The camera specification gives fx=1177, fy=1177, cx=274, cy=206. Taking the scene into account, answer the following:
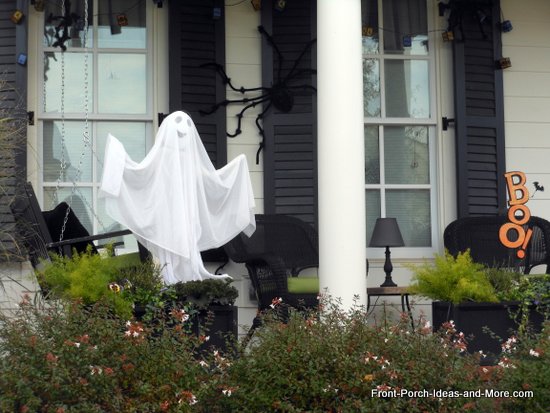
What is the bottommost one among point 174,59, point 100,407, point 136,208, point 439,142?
point 100,407

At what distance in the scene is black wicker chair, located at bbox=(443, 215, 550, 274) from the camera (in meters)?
8.41

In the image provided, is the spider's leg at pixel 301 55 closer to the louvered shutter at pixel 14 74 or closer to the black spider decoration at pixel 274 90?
the black spider decoration at pixel 274 90

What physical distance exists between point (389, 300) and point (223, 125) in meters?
1.81

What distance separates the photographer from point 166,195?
6668mm

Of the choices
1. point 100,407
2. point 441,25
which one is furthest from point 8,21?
point 100,407

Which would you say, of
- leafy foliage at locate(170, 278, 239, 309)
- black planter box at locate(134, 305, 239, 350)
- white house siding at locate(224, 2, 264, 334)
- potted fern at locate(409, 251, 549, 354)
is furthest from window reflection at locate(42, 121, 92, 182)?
potted fern at locate(409, 251, 549, 354)

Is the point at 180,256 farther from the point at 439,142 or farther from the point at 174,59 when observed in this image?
the point at 439,142

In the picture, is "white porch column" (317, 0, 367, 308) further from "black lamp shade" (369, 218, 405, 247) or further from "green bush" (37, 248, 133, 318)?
"black lamp shade" (369, 218, 405, 247)

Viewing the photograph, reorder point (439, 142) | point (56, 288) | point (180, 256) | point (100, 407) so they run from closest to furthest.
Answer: point (100, 407), point (56, 288), point (180, 256), point (439, 142)

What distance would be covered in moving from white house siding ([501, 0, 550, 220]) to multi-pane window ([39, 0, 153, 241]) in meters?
2.79

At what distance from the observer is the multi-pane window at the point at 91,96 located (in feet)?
28.5

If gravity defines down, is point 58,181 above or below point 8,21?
below

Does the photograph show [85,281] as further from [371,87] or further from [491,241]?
[371,87]

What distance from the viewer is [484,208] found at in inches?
348
